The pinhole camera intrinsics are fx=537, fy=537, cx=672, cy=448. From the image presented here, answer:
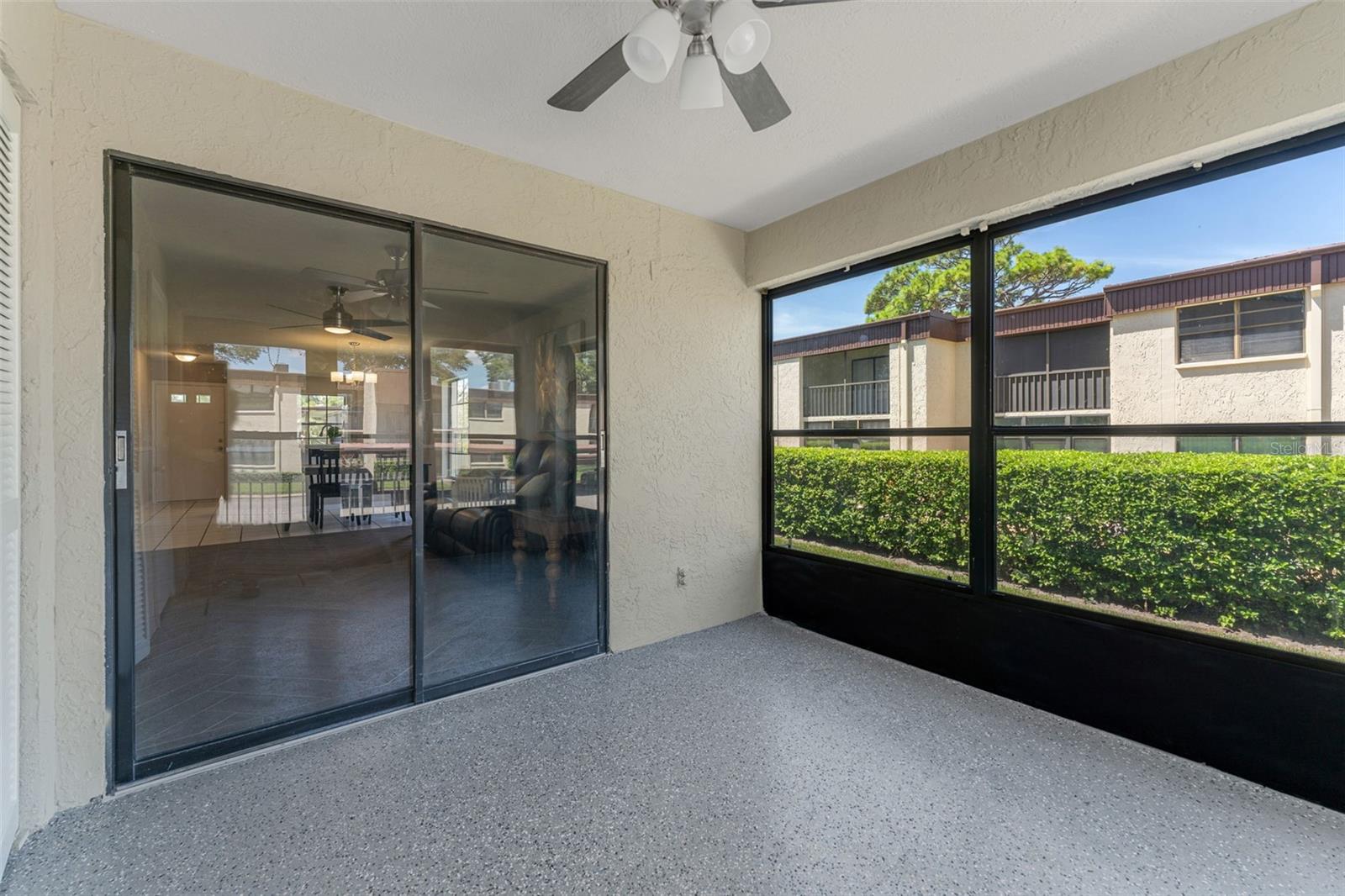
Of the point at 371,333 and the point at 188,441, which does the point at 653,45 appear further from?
the point at 188,441

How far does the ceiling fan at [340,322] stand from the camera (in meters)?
2.38

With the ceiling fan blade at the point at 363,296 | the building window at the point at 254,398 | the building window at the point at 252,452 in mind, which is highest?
the ceiling fan blade at the point at 363,296

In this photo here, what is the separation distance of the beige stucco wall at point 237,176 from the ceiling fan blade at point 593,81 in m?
1.07

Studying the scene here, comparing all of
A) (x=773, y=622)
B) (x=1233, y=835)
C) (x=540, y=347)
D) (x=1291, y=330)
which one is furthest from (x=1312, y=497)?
(x=540, y=347)

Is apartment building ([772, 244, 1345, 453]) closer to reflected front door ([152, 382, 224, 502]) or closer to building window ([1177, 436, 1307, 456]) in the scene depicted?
building window ([1177, 436, 1307, 456])

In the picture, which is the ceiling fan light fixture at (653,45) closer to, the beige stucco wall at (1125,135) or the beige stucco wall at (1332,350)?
the beige stucco wall at (1125,135)

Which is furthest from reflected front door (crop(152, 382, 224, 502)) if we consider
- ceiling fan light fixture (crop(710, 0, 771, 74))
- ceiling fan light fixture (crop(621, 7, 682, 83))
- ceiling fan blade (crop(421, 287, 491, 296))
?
ceiling fan light fixture (crop(710, 0, 771, 74))

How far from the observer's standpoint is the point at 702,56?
1.73 meters

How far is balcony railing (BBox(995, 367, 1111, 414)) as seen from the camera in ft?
8.29

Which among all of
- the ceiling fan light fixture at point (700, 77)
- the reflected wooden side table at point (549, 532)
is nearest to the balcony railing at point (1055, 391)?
the ceiling fan light fixture at point (700, 77)

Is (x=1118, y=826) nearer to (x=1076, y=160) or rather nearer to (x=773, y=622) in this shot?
(x=773, y=622)

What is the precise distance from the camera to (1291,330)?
2.07 metres

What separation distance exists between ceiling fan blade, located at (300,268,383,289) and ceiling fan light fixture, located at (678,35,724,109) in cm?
168

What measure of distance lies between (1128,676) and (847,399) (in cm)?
198
